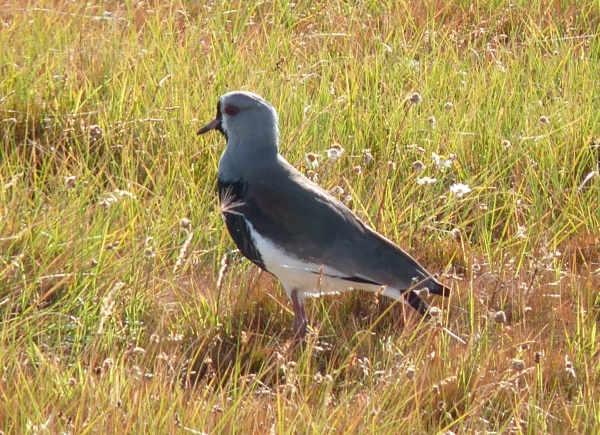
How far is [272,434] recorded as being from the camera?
2846mm

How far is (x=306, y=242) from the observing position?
405 cm

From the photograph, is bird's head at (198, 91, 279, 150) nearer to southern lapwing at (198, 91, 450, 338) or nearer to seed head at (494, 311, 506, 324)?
southern lapwing at (198, 91, 450, 338)

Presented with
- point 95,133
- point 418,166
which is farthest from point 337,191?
point 95,133

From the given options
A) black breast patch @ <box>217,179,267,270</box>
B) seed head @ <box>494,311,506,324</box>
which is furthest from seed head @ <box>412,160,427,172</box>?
seed head @ <box>494,311,506,324</box>

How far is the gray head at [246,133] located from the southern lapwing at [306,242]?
5 cm

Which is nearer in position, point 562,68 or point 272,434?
point 272,434

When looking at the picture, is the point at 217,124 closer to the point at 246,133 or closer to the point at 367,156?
the point at 246,133

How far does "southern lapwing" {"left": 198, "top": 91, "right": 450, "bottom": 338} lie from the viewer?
3.96 meters

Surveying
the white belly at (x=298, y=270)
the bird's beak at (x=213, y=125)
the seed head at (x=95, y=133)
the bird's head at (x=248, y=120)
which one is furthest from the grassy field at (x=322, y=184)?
the bird's head at (x=248, y=120)

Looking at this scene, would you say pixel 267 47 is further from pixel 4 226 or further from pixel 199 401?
pixel 199 401

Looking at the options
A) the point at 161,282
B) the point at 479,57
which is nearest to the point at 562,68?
the point at 479,57

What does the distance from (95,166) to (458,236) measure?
5.29 feet

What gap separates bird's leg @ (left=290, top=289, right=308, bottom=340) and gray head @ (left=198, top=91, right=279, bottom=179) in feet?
1.88

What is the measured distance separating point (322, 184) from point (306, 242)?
27.7 inches
